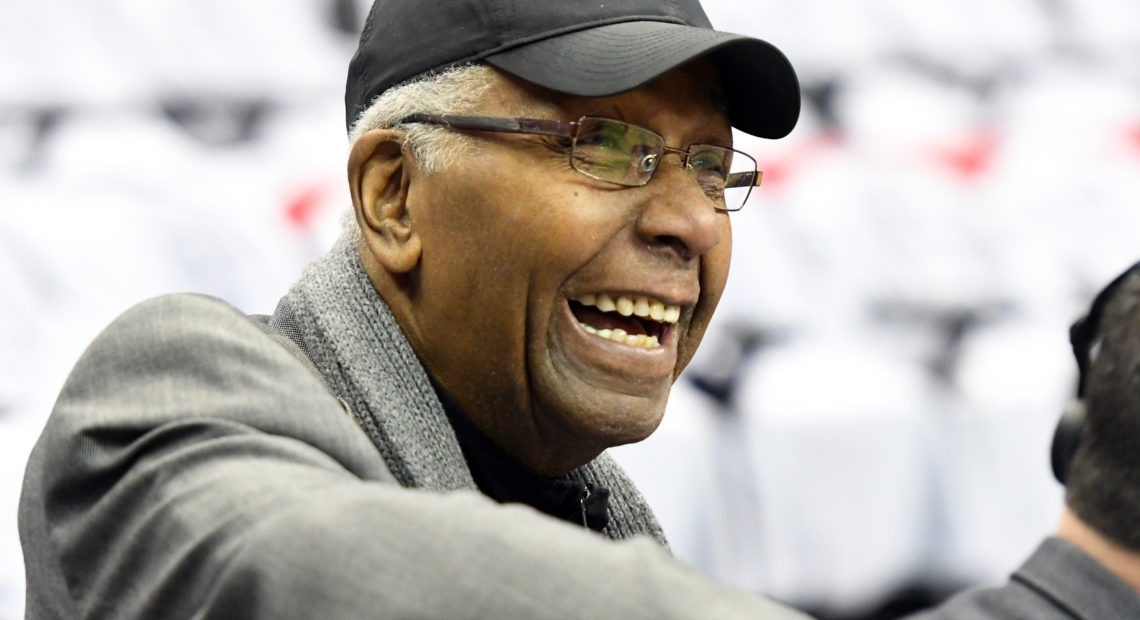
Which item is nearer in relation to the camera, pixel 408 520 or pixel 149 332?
pixel 408 520

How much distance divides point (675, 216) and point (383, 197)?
40 cm

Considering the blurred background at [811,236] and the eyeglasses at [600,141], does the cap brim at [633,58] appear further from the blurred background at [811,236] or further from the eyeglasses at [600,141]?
the blurred background at [811,236]

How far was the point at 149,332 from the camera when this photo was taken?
55.8 inches

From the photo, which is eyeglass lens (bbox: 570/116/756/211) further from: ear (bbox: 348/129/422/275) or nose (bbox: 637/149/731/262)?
ear (bbox: 348/129/422/275)

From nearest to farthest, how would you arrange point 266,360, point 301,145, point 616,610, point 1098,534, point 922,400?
1. point 616,610
2. point 1098,534
3. point 266,360
4. point 301,145
5. point 922,400

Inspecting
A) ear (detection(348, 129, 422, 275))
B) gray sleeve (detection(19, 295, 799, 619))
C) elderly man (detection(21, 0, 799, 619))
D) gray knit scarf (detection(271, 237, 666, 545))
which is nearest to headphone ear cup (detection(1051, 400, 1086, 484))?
gray sleeve (detection(19, 295, 799, 619))

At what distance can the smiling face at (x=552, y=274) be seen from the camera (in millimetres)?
1900

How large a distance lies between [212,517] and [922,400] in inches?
100

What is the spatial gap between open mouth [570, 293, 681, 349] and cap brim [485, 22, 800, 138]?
281 mm

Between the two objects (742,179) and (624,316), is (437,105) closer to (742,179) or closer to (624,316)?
(624,316)

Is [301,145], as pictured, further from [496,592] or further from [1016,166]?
[496,592]

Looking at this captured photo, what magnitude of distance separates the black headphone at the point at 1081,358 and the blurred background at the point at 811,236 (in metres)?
2.05

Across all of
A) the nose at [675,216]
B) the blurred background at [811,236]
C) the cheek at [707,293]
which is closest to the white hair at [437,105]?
the nose at [675,216]

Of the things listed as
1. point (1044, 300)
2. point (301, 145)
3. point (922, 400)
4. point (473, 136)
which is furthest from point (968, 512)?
point (473, 136)
